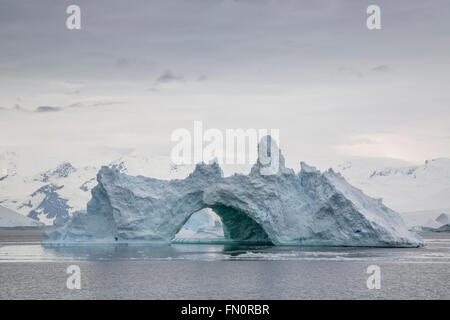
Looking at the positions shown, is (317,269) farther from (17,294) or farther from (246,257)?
(17,294)

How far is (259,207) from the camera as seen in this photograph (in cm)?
5434

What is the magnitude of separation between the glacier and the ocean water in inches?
108

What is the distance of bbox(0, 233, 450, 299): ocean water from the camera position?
31.3m

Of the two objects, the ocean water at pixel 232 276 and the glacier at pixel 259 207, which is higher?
the glacier at pixel 259 207

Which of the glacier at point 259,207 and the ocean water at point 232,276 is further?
the glacier at point 259,207

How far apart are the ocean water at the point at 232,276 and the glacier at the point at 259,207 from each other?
9.03 feet

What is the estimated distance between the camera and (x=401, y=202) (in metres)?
181

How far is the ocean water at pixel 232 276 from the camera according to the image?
103 ft

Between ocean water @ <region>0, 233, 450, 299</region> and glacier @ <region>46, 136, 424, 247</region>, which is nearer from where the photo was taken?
ocean water @ <region>0, 233, 450, 299</region>

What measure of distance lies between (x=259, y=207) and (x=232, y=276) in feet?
57.2

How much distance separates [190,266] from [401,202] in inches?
5823
